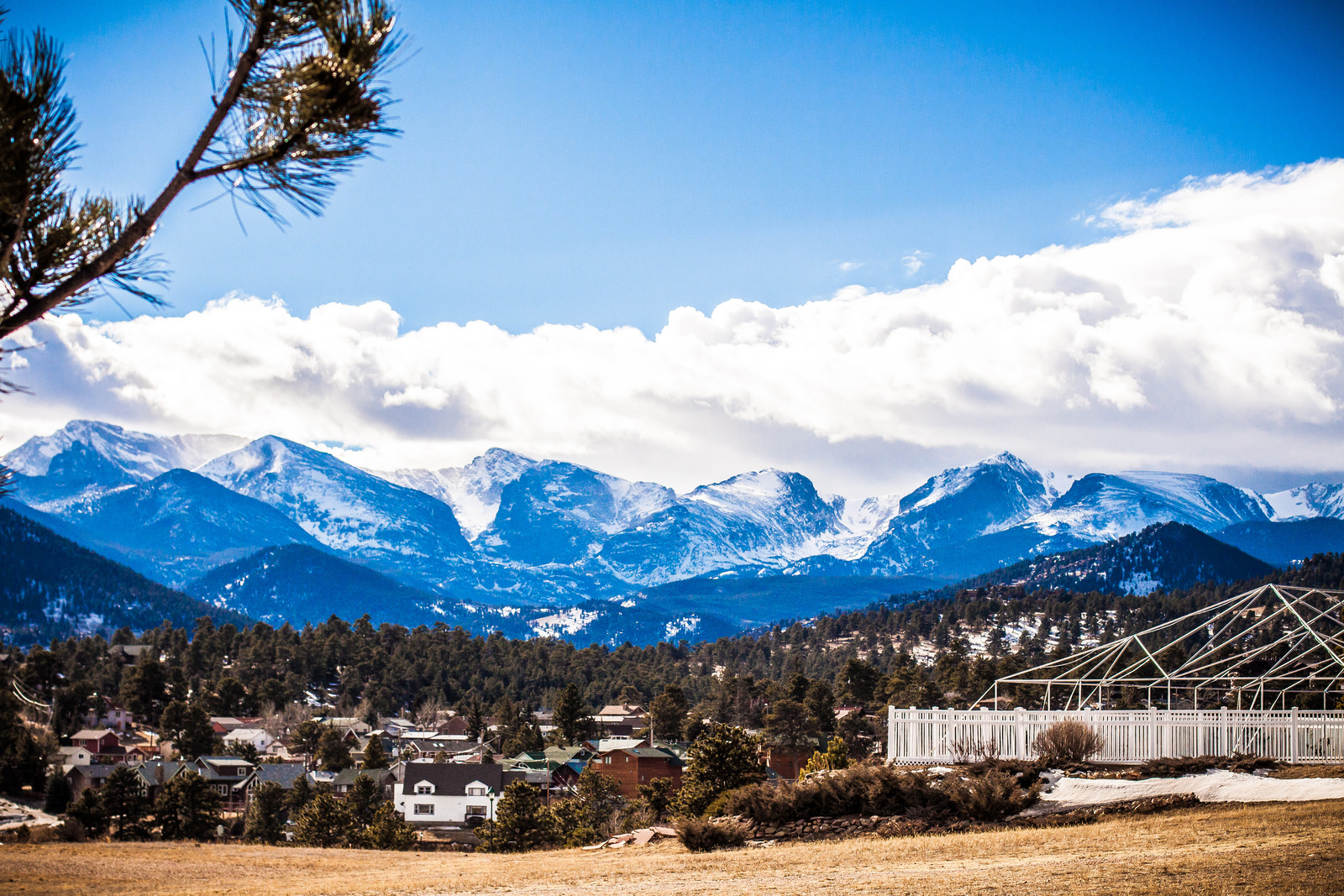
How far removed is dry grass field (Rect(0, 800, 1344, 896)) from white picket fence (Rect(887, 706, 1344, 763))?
16.0 feet

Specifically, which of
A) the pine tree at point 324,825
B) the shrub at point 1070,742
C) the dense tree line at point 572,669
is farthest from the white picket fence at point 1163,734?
the dense tree line at point 572,669

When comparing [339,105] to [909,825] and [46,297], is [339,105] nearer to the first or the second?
[46,297]

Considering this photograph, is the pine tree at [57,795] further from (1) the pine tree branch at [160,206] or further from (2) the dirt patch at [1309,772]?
(1) the pine tree branch at [160,206]

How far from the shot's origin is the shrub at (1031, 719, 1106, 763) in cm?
2227

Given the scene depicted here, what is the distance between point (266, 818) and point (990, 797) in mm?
47299

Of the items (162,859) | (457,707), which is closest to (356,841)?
(162,859)

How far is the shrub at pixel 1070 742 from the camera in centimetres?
2227

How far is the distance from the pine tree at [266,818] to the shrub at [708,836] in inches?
1659

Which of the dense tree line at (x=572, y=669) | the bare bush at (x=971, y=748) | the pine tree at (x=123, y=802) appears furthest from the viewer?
the dense tree line at (x=572, y=669)

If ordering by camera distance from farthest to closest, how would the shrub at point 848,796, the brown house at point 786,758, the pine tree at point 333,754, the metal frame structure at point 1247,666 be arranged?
1. the pine tree at point 333,754
2. the brown house at point 786,758
3. the metal frame structure at point 1247,666
4. the shrub at point 848,796

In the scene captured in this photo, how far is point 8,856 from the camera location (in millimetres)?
35625

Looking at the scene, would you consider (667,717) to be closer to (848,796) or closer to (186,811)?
(186,811)

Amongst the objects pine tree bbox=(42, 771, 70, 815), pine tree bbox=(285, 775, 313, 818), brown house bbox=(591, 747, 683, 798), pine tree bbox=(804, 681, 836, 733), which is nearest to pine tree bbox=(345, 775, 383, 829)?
pine tree bbox=(285, 775, 313, 818)

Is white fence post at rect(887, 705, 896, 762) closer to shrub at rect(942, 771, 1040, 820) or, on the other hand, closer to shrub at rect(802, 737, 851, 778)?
shrub at rect(942, 771, 1040, 820)
